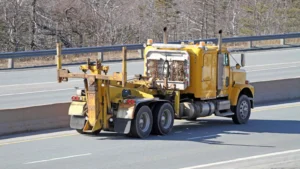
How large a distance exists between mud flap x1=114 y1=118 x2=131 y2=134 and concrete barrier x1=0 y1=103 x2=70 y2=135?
2.45 meters

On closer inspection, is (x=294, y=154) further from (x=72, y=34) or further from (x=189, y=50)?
(x=72, y=34)

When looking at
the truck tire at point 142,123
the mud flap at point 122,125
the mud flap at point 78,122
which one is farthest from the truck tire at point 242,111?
the mud flap at point 78,122

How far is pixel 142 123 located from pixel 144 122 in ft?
0.27

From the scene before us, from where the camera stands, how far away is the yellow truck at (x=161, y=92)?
1670 centimetres

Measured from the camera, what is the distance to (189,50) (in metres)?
18.4

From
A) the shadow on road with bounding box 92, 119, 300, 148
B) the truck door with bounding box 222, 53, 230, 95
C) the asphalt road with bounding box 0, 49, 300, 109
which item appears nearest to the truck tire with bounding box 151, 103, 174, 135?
the shadow on road with bounding box 92, 119, 300, 148

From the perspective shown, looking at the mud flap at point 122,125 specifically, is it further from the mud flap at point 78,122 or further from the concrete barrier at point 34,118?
the concrete barrier at point 34,118

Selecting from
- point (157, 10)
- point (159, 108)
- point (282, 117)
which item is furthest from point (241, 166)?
point (157, 10)

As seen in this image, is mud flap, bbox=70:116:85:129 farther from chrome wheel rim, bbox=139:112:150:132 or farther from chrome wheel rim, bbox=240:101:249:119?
chrome wheel rim, bbox=240:101:249:119

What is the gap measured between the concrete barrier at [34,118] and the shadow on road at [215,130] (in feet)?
5.13

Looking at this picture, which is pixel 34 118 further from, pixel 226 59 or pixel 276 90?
pixel 276 90

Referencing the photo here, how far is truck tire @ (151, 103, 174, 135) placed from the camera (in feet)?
56.4

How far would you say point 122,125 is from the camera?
655 inches

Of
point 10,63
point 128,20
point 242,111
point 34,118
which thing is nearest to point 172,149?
point 34,118
